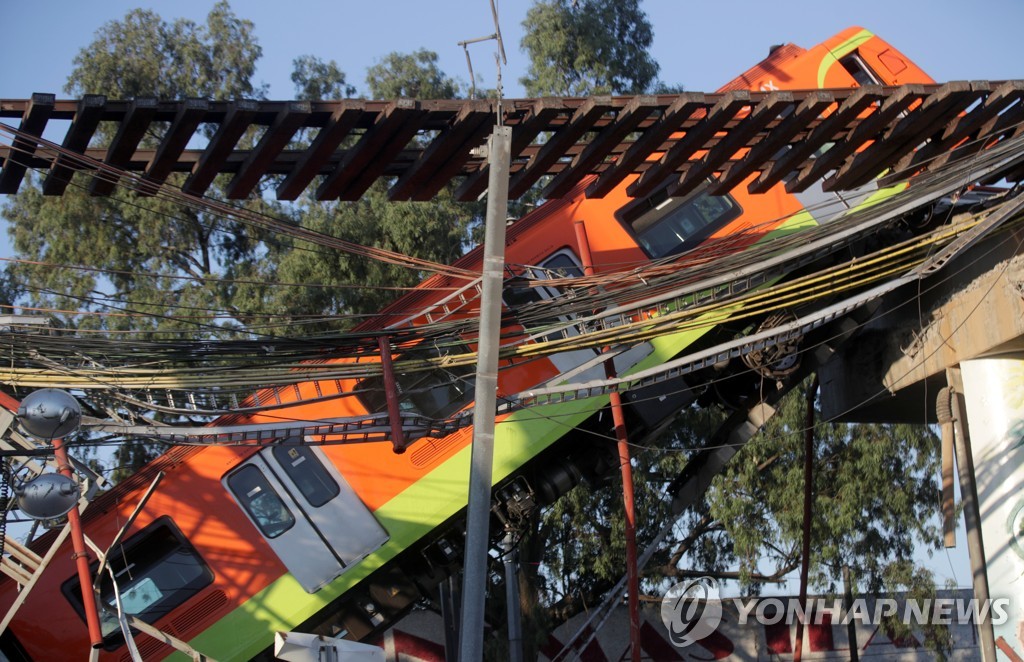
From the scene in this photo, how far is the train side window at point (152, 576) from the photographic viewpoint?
10.4m

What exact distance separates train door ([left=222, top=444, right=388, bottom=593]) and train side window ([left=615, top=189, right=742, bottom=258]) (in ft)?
13.5

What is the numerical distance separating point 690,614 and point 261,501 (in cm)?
1056

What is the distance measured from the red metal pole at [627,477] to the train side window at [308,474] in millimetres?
2827

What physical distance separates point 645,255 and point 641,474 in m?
10.2

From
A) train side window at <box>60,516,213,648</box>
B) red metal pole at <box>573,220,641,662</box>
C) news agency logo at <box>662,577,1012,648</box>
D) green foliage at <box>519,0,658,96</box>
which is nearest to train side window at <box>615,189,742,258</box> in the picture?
red metal pole at <box>573,220,641,662</box>

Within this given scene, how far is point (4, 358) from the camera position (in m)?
8.73

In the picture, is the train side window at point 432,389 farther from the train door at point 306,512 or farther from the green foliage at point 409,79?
the green foliage at point 409,79

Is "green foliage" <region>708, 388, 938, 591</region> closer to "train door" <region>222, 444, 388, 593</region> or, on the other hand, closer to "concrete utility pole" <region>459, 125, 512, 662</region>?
"train door" <region>222, 444, 388, 593</region>

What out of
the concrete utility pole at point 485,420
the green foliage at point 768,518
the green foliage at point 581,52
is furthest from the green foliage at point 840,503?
the concrete utility pole at point 485,420

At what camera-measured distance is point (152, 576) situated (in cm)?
1055

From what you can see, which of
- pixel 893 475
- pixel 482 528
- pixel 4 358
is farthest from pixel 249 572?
pixel 893 475

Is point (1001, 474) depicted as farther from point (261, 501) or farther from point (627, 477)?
point (261, 501)

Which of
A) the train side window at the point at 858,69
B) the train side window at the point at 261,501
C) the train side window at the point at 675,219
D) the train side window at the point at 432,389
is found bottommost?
the train side window at the point at 261,501

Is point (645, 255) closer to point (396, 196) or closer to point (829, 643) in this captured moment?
point (396, 196)
